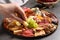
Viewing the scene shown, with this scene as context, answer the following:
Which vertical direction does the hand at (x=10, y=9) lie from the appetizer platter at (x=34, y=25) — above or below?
above

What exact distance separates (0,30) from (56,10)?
1.33 ft

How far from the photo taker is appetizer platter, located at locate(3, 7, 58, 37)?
0.82m

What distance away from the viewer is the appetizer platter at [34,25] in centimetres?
82

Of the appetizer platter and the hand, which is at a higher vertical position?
the hand

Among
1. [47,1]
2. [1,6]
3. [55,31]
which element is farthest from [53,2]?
[1,6]

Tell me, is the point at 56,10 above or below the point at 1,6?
below

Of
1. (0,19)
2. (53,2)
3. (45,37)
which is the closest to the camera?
(45,37)

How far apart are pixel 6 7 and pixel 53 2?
37 cm

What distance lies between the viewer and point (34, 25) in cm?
87

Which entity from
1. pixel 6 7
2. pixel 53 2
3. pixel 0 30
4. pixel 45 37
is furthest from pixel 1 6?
pixel 53 2

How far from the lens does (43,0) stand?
Result: 1.12 meters

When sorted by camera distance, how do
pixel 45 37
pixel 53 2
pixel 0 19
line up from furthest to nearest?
pixel 53 2, pixel 0 19, pixel 45 37

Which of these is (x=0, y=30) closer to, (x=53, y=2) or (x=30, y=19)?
(x=30, y=19)

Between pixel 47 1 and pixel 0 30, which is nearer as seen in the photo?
pixel 0 30
